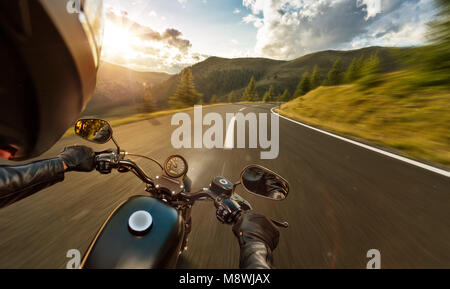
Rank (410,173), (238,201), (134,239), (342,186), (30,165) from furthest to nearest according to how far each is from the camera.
Result: (410,173) < (342,186) < (238,201) < (30,165) < (134,239)

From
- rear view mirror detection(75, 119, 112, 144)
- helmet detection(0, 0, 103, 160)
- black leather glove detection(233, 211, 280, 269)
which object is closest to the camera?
helmet detection(0, 0, 103, 160)

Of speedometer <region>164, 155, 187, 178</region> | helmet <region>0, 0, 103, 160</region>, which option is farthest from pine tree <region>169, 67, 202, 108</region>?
helmet <region>0, 0, 103, 160</region>

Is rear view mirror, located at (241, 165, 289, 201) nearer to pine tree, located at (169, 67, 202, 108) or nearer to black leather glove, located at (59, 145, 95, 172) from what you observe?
black leather glove, located at (59, 145, 95, 172)

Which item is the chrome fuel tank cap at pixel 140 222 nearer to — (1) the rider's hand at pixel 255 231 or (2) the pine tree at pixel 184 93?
(1) the rider's hand at pixel 255 231

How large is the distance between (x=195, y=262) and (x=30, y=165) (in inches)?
48.0

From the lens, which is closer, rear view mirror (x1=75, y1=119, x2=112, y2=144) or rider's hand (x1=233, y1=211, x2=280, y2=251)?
rider's hand (x1=233, y1=211, x2=280, y2=251)

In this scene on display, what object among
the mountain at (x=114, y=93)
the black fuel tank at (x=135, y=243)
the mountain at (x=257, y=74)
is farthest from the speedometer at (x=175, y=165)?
the mountain at (x=114, y=93)

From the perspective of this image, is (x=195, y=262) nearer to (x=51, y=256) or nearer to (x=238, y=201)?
(x=238, y=201)

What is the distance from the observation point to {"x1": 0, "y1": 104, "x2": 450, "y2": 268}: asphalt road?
1324 millimetres

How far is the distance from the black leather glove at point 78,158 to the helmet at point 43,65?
133mm

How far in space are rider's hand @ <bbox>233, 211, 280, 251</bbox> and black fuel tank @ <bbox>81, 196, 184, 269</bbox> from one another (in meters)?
0.30

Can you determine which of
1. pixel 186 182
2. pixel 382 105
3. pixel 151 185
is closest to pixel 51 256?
pixel 151 185

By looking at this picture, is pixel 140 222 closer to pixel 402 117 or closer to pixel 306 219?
pixel 306 219

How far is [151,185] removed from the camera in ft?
3.58
